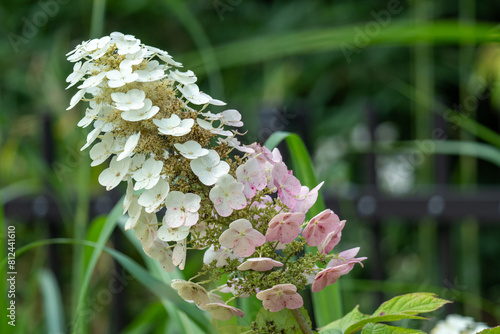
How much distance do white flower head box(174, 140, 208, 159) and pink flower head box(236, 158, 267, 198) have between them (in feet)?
0.09

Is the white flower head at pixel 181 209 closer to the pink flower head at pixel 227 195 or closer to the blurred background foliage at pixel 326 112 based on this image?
the pink flower head at pixel 227 195

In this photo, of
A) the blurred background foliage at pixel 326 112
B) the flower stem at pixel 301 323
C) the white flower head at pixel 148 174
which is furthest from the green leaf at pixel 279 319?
the blurred background foliage at pixel 326 112

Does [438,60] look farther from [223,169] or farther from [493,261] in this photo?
[223,169]

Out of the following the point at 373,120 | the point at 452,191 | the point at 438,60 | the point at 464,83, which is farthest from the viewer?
the point at 438,60

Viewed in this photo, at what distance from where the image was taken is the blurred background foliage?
174cm

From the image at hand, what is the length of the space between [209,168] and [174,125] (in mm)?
36

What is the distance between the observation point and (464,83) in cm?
210

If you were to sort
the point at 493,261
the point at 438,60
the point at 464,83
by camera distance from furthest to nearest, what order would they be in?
the point at 438,60, the point at 493,261, the point at 464,83

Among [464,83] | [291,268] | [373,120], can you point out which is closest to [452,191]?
[373,120]

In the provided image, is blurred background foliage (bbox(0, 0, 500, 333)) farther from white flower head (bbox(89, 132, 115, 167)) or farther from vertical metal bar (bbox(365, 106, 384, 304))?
white flower head (bbox(89, 132, 115, 167))

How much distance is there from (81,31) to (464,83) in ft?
6.07

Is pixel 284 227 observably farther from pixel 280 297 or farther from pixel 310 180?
pixel 310 180

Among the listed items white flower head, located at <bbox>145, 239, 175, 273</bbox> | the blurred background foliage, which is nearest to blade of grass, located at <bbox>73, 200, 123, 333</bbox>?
white flower head, located at <bbox>145, 239, 175, 273</bbox>

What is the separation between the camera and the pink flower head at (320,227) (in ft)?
1.27
